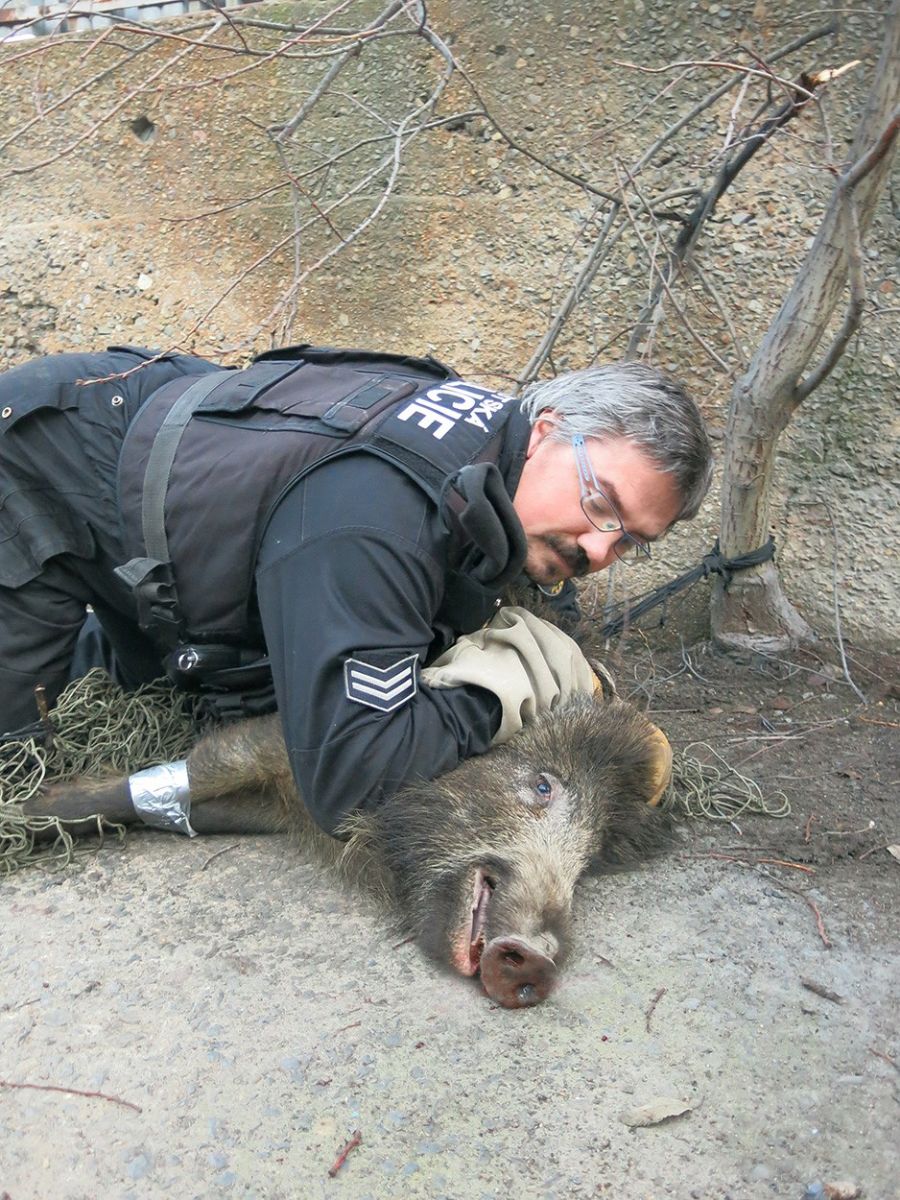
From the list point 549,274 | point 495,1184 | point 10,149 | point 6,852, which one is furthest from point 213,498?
point 10,149

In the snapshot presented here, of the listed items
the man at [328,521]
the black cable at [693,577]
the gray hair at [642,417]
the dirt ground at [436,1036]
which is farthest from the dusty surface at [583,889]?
the gray hair at [642,417]

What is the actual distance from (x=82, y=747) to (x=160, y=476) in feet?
2.75

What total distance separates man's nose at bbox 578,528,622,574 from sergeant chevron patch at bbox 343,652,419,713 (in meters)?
0.50

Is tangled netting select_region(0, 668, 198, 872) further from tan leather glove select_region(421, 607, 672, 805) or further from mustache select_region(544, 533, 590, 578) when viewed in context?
mustache select_region(544, 533, 590, 578)

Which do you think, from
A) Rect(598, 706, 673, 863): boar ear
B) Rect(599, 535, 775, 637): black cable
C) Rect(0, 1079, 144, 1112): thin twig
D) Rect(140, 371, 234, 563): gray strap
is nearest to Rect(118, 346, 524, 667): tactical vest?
Rect(140, 371, 234, 563): gray strap

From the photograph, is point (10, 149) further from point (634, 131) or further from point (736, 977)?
point (736, 977)

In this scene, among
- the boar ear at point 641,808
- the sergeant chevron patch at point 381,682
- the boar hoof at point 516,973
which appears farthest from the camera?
the boar ear at point 641,808

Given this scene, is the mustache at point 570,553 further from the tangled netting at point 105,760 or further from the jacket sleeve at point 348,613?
the tangled netting at point 105,760

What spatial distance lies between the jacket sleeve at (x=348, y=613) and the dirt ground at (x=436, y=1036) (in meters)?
0.41

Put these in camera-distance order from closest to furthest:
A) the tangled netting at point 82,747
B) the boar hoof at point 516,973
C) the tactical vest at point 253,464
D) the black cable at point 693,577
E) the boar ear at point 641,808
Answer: the boar hoof at point 516,973 → the tactical vest at point 253,464 → the tangled netting at point 82,747 → the boar ear at point 641,808 → the black cable at point 693,577

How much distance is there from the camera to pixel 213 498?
263 cm

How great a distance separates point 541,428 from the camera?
275 centimetres

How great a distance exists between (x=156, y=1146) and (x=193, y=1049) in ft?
0.82

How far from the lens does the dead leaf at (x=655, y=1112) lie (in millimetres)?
2006
